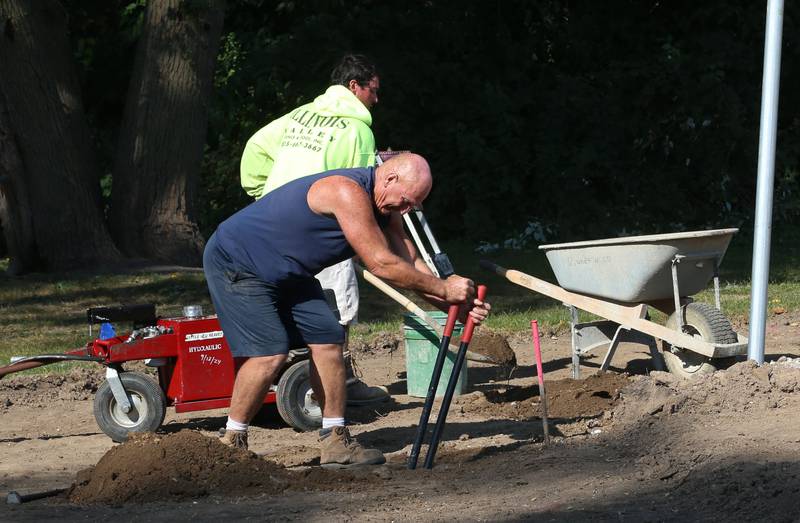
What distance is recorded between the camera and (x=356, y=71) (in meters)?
6.73

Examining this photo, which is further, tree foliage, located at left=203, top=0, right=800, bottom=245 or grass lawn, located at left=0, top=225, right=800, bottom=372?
tree foliage, located at left=203, top=0, right=800, bottom=245

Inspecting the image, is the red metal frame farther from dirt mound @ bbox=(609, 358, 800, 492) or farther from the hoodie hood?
dirt mound @ bbox=(609, 358, 800, 492)

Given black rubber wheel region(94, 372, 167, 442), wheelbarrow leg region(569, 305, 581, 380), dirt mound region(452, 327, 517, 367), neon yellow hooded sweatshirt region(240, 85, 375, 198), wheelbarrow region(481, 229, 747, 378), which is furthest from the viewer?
dirt mound region(452, 327, 517, 367)

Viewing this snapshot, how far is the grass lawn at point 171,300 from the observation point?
9.80m

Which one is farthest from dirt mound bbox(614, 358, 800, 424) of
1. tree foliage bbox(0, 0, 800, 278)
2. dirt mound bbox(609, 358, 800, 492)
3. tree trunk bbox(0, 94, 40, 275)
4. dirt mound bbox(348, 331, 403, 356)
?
tree foliage bbox(0, 0, 800, 278)

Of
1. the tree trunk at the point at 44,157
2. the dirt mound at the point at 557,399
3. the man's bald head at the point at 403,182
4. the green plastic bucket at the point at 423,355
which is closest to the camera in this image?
the man's bald head at the point at 403,182

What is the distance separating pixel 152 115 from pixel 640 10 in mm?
8271

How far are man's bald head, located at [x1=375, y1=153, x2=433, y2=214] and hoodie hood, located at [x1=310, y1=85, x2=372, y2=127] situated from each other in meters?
1.60

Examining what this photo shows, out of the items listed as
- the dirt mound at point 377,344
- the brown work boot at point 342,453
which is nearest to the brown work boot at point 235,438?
the brown work boot at point 342,453

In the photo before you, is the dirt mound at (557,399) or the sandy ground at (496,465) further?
the dirt mound at (557,399)

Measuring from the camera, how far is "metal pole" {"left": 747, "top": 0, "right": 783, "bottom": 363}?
6109mm

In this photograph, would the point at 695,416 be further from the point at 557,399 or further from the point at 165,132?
the point at 165,132

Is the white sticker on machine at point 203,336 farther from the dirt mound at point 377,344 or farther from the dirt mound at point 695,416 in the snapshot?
the dirt mound at point 377,344

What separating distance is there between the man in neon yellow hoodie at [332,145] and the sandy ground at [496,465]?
30.6 inches
